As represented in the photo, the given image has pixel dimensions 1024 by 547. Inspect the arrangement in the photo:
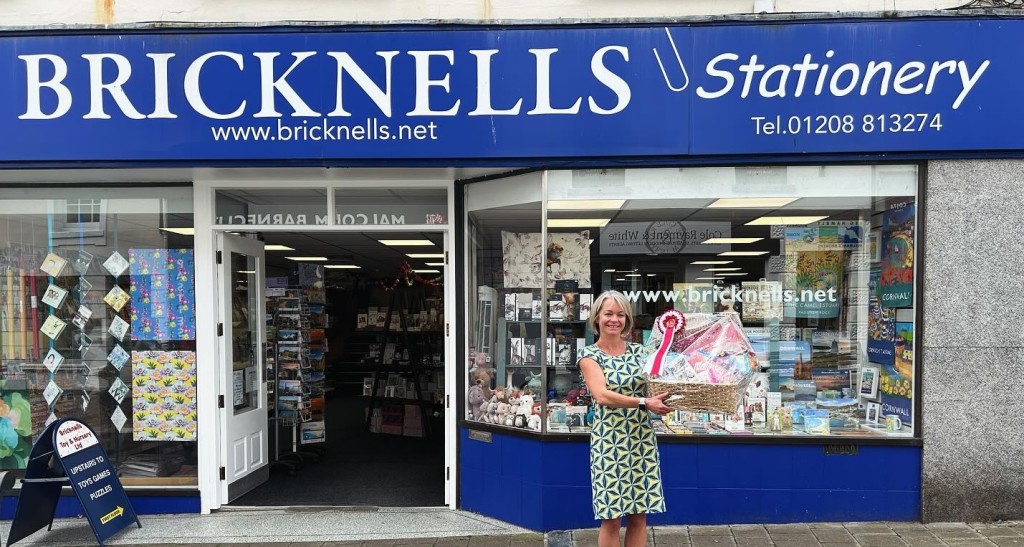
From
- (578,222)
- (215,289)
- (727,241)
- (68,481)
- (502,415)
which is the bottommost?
(68,481)

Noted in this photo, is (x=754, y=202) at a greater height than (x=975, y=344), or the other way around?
(x=754, y=202)

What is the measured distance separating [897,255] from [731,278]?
1247 mm

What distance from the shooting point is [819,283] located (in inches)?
198

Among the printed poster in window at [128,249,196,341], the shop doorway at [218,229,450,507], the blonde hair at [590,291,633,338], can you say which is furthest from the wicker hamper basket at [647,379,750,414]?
the printed poster in window at [128,249,196,341]

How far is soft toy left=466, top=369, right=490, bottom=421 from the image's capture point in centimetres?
517

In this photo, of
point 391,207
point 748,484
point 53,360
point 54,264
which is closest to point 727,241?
point 748,484

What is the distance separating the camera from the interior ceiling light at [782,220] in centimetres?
495

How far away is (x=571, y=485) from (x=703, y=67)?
3.28 m

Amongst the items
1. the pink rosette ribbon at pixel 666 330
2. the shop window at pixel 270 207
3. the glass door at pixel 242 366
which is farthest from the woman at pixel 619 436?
the glass door at pixel 242 366

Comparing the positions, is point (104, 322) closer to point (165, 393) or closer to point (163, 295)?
point (163, 295)

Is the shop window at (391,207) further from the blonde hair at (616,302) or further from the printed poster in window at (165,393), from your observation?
the blonde hair at (616,302)

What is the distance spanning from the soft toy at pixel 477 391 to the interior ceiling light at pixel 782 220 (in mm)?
2495

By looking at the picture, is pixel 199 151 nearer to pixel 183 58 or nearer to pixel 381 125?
pixel 183 58

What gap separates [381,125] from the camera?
471 centimetres
